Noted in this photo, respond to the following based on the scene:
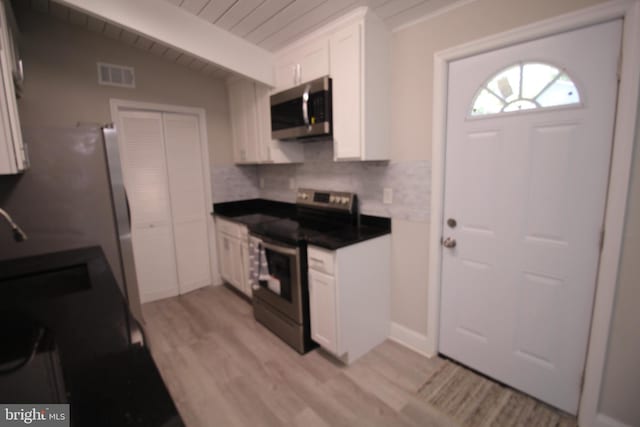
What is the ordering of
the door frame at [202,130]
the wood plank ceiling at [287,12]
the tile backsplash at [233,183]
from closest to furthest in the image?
1. the wood plank ceiling at [287,12]
2. the door frame at [202,130]
3. the tile backsplash at [233,183]

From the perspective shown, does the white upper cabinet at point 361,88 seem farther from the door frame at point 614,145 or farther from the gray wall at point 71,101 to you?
the gray wall at point 71,101

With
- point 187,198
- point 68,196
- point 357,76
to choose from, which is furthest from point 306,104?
Answer: point 187,198

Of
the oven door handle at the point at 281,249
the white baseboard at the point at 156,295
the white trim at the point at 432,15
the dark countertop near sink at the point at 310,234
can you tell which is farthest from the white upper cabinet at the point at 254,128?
the white baseboard at the point at 156,295

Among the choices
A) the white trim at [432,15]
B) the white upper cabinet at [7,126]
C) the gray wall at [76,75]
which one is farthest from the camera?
the gray wall at [76,75]

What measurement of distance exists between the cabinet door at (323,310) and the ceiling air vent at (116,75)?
2553 mm

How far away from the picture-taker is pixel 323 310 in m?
2.04

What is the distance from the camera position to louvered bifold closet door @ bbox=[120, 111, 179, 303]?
287 cm

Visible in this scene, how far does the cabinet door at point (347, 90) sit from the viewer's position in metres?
1.92

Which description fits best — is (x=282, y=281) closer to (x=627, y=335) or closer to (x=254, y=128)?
(x=254, y=128)

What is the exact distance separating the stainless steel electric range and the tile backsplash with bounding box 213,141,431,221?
15 centimetres

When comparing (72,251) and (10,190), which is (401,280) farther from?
(10,190)

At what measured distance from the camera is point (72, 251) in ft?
5.45

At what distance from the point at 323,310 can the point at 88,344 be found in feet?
4.84

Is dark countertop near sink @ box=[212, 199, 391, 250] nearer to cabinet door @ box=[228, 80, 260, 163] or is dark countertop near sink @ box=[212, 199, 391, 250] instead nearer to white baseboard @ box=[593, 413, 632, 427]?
cabinet door @ box=[228, 80, 260, 163]
